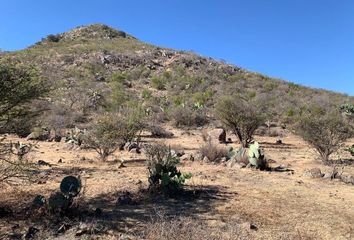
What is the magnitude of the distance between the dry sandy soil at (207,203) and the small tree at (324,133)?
1.08m

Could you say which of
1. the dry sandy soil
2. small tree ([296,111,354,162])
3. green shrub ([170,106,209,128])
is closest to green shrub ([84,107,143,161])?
the dry sandy soil

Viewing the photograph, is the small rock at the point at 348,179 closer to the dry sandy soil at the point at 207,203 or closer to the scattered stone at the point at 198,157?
the dry sandy soil at the point at 207,203

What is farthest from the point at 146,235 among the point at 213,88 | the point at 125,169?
the point at 213,88

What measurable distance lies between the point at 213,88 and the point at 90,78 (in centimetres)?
1085

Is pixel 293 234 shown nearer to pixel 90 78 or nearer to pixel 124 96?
pixel 124 96

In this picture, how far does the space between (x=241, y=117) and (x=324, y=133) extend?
4682mm

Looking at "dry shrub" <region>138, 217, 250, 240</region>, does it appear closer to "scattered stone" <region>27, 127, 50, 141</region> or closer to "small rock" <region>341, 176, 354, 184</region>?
"small rock" <region>341, 176, 354, 184</region>

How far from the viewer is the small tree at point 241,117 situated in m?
18.4

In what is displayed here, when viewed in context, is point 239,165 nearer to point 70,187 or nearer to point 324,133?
point 324,133

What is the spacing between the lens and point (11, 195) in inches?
339

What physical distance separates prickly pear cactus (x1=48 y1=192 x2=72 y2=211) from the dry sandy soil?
24 centimetres

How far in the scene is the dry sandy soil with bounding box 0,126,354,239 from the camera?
6.71m

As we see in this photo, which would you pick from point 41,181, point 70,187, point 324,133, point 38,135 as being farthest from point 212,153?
point 38,135

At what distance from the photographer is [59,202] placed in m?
6.94
